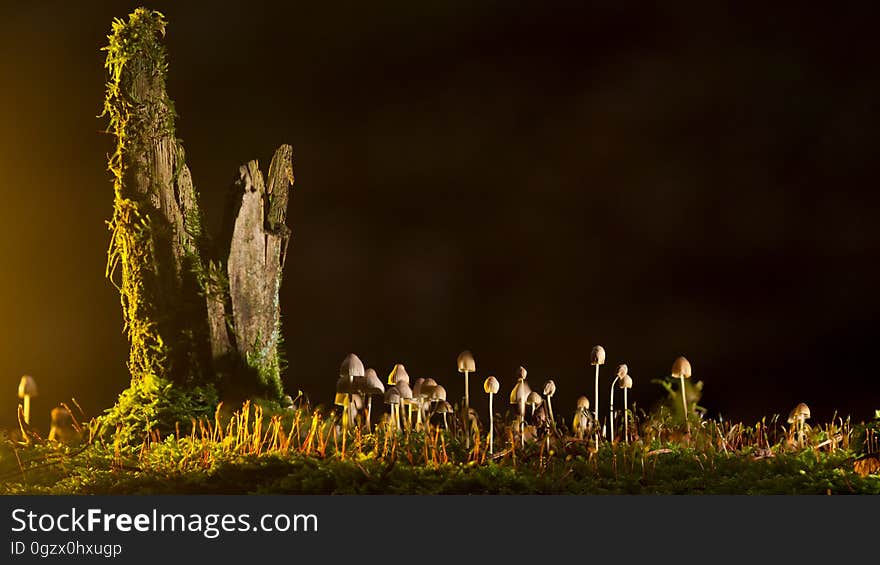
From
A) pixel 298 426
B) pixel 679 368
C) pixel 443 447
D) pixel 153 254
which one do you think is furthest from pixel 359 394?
→ pixel 679 368

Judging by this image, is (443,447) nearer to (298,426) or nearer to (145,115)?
(298,426)

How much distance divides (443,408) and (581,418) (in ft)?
1.98

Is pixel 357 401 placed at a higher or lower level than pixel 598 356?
lower

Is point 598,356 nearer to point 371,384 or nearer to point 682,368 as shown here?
point 682,368

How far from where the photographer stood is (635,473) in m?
2.96

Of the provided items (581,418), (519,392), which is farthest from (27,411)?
(581,418)

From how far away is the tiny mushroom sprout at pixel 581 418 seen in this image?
10.9 feet

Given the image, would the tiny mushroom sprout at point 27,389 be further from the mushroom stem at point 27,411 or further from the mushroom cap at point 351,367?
the mushroom cap at point 351,367

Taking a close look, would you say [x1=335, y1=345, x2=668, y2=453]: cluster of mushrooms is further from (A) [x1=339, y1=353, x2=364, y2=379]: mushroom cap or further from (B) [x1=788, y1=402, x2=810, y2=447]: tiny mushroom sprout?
(B) [x1=788, y1=402, x2=810, y2=447]: tiny mushroom sprout

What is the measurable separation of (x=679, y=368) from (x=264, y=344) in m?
1.67

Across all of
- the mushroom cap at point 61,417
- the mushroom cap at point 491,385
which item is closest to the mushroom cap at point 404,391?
the mushroom cap at point 491,385

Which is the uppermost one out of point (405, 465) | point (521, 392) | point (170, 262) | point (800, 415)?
point (170, 262)

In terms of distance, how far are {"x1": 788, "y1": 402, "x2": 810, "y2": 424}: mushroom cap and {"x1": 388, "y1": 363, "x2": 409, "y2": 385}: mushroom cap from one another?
1508 mm

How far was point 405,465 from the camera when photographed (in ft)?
9.69
